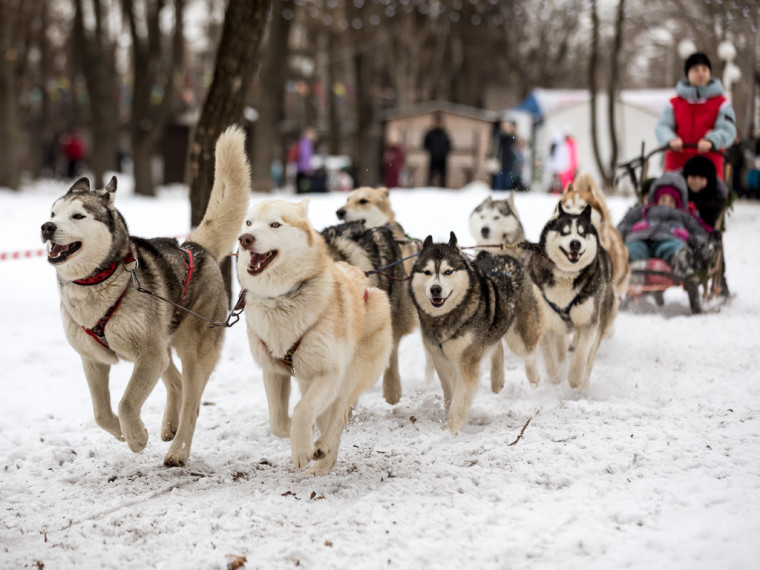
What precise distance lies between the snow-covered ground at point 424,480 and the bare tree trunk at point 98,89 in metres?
12.7

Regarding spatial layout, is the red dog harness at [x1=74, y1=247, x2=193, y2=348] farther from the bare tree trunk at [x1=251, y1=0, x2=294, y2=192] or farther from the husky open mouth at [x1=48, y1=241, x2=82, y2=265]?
the bare tree trunk at [x1=251, y1=0, x2=294, y2=192]

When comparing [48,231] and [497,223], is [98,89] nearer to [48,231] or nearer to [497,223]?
[497,223]

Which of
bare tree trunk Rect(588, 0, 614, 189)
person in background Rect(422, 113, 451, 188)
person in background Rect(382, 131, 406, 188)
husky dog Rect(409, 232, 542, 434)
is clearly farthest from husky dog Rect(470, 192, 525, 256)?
bare tree trunk Rect(588, 0, 614, 189)

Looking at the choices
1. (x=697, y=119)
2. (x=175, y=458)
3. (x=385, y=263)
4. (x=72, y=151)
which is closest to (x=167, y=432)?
(x=175, y=458)

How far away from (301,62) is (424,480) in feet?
115

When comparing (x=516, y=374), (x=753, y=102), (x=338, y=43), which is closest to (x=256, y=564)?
(x=516, y=374)

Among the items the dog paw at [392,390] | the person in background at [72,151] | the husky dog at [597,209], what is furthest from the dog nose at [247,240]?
the person in background at [72,151]

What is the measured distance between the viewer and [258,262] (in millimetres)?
3494

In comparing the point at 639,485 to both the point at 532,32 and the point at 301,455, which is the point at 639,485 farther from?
the point at 532,32

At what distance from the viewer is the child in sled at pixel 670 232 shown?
743 cm

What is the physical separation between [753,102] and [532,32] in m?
17.0

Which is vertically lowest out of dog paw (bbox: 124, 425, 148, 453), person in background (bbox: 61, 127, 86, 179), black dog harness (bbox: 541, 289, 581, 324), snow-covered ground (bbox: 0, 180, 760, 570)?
snow-covered ground (bbox: 0, 180, 760, 570)

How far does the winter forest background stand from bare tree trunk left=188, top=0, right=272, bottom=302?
12 mm

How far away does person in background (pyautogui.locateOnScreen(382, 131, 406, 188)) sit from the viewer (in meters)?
19.0
